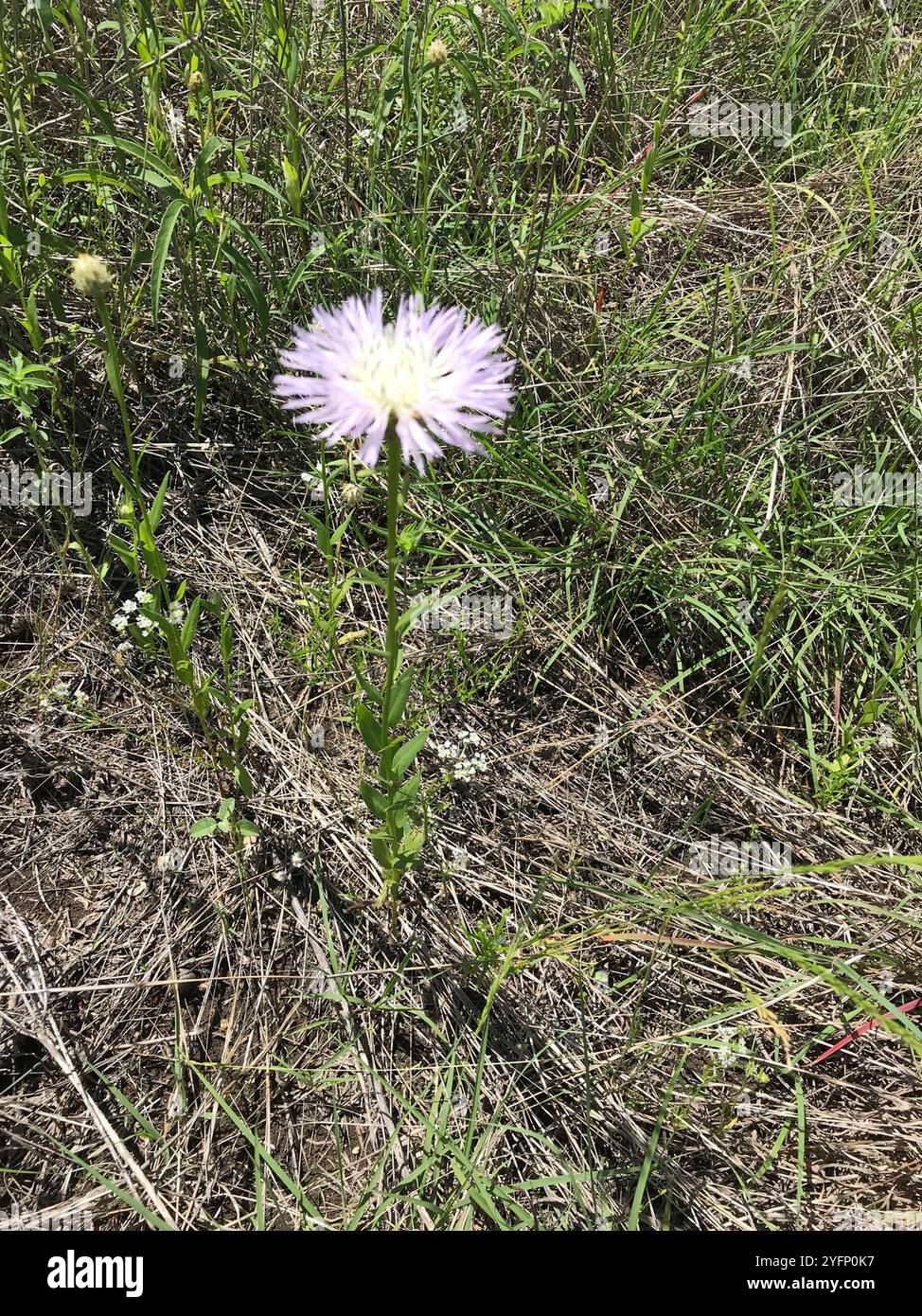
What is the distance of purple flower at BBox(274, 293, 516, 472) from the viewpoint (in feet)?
4.12

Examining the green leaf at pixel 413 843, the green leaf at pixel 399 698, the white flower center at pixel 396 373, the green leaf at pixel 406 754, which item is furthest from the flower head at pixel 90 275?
the green leaf at pixel 413 843

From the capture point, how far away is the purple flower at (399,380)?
1256 mm

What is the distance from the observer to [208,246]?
2129 mm

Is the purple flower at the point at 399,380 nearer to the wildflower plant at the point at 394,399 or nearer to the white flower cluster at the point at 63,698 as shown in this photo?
the wildflower plant at the point at 394,399

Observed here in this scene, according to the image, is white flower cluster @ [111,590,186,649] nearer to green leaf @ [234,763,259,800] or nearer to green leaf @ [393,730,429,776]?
green leaf @ [234,763,259,800]

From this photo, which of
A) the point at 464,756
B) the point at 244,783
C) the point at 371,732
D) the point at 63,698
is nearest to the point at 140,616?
the point at 63,698

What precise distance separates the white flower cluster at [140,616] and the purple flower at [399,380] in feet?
2.17

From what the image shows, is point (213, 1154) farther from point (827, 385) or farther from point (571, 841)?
point (827, 385)

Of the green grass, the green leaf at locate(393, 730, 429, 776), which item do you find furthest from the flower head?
the green leaf at locate(393, 730, 429, 776)

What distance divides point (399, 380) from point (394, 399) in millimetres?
59

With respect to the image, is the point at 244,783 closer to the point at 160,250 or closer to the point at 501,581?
the point at 501,581

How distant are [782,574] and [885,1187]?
124 cm

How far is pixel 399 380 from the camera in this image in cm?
133

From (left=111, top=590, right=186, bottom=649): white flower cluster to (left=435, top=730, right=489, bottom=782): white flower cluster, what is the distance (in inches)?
25.8
